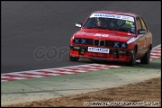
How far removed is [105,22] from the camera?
59.4ft

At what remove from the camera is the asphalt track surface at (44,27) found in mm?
17297

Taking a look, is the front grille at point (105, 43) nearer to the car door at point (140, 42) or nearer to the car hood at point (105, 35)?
the car hood at point (105, 35)

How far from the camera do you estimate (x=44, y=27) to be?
84.3 ft

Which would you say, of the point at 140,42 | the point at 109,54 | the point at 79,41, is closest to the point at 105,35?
the point at 109,54

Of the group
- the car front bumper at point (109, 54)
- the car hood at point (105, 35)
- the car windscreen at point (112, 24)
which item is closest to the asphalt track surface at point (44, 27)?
the car front bumper at point (109, 54)

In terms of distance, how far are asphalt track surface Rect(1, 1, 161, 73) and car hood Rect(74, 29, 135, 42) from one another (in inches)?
31.3

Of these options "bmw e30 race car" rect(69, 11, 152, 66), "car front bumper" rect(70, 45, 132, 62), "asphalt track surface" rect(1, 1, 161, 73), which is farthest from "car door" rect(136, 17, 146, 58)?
"asphalt track surface" rect(1, 1, 161, 73)

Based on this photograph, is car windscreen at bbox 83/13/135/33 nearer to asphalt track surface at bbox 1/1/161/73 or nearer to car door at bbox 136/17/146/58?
car door at bbox 136/17/146/58

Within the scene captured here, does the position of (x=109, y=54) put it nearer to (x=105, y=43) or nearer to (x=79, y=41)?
(x=105, y=43)

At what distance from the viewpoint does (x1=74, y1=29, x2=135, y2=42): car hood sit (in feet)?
55.7

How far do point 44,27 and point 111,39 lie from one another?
29.8 feet

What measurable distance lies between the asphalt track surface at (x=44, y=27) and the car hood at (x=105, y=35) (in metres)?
0.79

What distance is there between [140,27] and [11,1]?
48.6 ft

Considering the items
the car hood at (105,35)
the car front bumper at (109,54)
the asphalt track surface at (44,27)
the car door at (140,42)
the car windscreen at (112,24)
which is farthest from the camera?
the car windscreen at (112,24)
